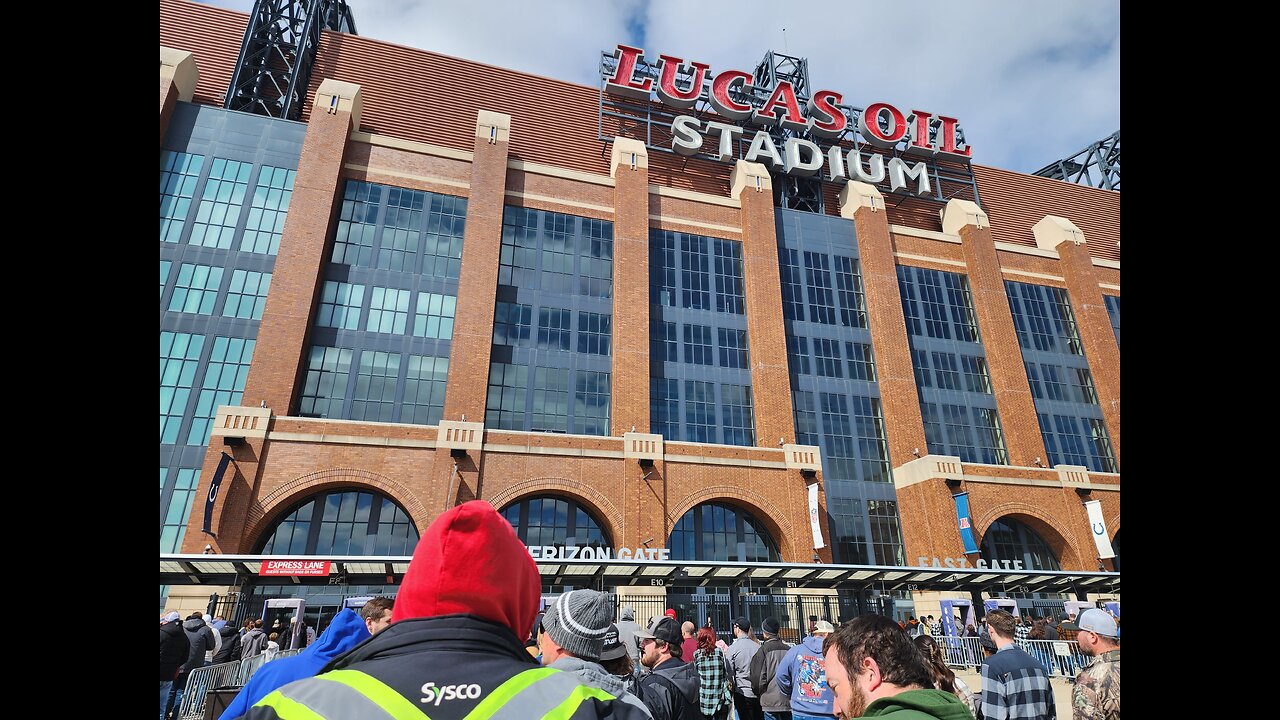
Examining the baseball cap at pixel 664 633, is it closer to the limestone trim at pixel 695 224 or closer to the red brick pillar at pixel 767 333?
the red brick pillar at pixel 767 333

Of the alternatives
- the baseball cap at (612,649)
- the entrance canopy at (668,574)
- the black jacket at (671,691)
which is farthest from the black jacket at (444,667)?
the entrance canopy at (668,574)

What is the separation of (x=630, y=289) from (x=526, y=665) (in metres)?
31.7

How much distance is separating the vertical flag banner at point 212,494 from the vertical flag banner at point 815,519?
936 inches

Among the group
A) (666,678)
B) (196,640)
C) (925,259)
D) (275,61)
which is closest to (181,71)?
(275,61)

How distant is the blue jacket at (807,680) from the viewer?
675 cm

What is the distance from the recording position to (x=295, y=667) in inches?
132

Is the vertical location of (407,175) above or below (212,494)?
above

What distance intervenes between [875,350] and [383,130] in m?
30.1

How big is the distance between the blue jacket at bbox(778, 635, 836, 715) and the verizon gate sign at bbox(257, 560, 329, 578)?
18646 mm

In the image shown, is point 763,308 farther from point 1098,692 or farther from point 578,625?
point 578,625

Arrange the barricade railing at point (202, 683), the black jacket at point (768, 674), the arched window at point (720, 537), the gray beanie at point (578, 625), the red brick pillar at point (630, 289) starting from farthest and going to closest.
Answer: the red brick pillar at point (630, 289)
the arched window at point (720, 537)
the barricade railing at point (202, 683)
the black jacket at point (768, 674)
the gray beanie at point (578, 625)
